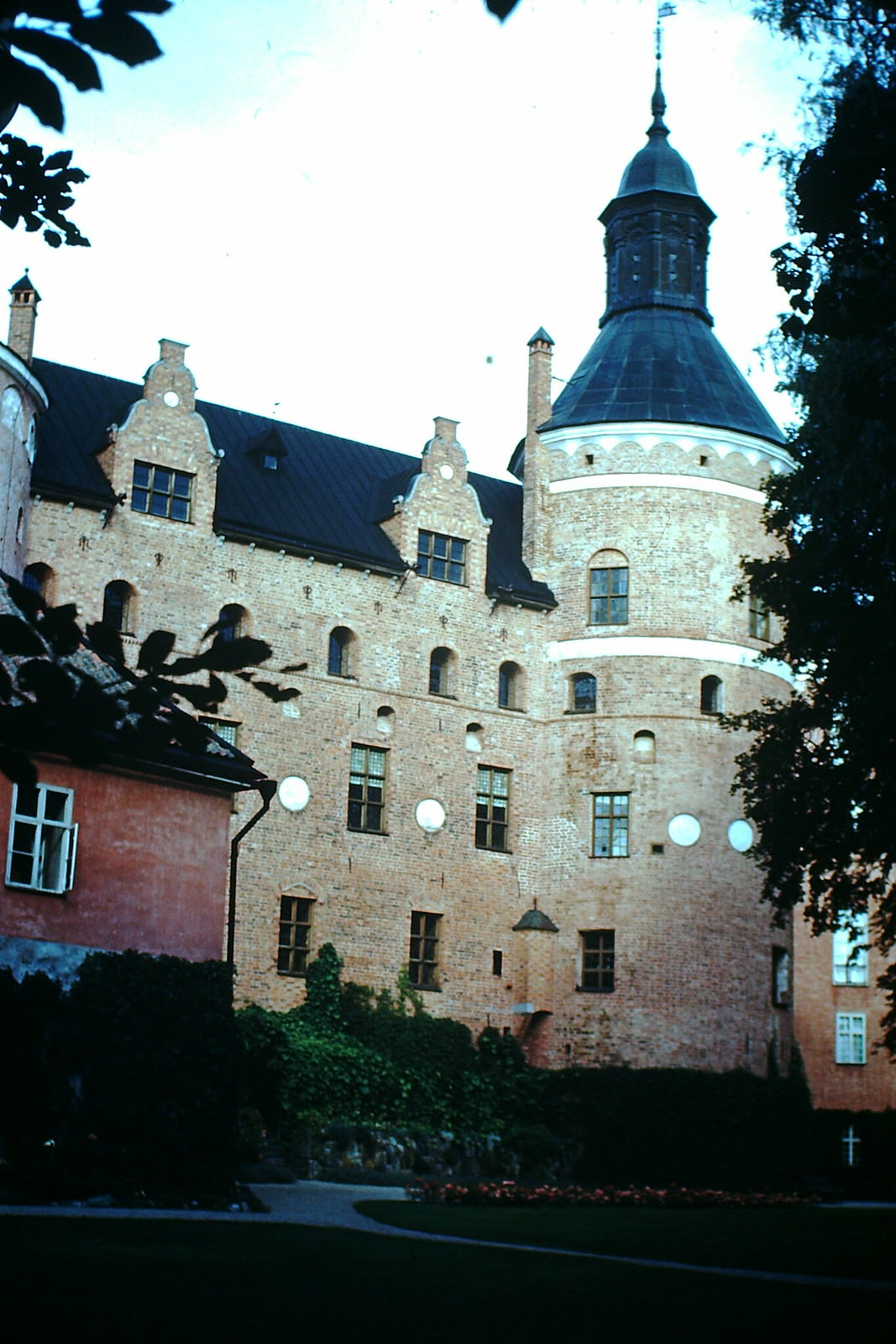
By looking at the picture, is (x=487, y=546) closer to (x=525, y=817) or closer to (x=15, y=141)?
(x=525, y=817)

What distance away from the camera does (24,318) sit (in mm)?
36938

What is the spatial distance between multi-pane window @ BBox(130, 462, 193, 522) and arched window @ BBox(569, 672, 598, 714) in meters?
9.89

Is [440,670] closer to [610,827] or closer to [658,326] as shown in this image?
[610,827]

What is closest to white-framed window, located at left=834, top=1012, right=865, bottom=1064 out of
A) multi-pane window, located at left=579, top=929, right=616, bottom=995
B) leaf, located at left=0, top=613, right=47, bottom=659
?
multi-pane window, located at left=579, top=929, right=616, bottom=995

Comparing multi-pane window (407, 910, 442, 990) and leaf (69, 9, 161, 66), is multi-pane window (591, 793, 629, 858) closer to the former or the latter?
multi-pane window (407, 910, 442, 990)

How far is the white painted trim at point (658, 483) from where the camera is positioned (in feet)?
135

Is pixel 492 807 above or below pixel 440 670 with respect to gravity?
below

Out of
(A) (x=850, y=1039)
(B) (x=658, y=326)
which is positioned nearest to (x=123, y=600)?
(B) (x=658, y=326)

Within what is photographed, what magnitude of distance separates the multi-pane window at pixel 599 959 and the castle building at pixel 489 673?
0.08 m

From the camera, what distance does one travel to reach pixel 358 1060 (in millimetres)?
34875

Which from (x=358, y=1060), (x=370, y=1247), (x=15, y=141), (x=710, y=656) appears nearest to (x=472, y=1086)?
(x=358, y=1060)

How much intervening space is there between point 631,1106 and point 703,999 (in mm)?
2868

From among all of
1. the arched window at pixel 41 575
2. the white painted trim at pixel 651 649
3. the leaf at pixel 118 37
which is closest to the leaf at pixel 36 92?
the leaf at pixel 118 37

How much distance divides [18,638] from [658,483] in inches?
1424
